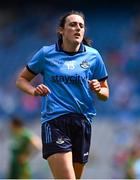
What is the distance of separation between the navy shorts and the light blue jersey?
55mm

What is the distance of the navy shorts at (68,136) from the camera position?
6309 mm

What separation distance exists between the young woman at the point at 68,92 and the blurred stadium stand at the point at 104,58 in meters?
9.49

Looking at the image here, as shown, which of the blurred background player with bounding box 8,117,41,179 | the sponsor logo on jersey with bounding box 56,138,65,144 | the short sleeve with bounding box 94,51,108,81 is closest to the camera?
the sponsor logo on jersey with bounding box 56,138,65,144

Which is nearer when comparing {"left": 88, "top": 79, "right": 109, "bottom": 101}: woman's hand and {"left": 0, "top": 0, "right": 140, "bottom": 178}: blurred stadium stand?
{"left": 88, "top": 79, "right": 109, "bottom": 101}: woman's hand

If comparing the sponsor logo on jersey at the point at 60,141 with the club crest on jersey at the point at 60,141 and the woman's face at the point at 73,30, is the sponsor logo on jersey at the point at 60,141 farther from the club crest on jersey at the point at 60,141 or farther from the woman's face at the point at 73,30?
the woman's face at the point at 73,30

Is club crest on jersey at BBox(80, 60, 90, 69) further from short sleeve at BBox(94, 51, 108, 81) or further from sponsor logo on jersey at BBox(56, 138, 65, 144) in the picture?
sponsor logo on jersey at BBox(56, 138, 65, 144)

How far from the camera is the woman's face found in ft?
21.2

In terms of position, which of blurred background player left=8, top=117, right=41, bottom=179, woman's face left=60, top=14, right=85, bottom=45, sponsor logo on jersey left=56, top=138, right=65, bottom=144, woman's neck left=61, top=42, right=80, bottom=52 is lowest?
blurred background player left=8, top=117, right=41, bottom=179

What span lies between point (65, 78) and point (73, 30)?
0.43m

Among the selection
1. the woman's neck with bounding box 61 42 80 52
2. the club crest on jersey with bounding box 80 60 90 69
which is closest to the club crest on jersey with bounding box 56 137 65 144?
the club crest on jersey with bounding box 80 60 90 69

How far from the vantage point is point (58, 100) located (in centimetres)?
638

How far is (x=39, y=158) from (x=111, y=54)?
3.04m

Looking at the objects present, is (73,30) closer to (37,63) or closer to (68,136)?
(37,63)

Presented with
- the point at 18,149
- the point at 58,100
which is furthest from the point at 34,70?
the point at 18,149
